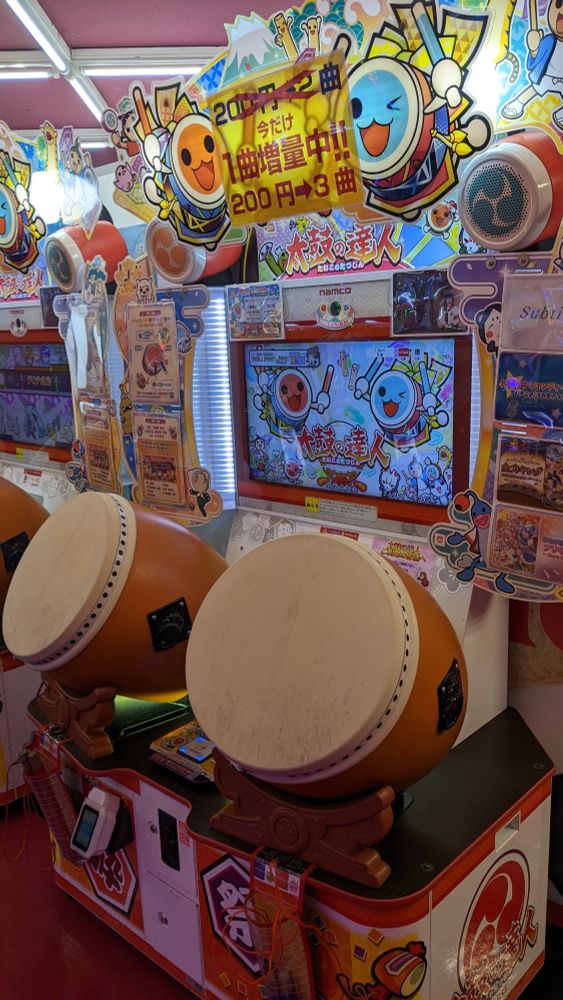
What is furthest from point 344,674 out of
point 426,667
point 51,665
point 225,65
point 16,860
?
point 16,860

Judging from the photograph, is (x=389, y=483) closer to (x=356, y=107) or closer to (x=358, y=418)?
(x=358, y=418)

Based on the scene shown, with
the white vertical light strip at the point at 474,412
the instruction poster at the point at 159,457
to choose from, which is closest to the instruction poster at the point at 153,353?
the instruction poster at the point at 159,457

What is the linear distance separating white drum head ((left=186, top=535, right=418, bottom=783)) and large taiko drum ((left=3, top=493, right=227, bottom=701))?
364 mm

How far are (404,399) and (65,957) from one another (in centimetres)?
179

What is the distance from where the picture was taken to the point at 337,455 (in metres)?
2.33

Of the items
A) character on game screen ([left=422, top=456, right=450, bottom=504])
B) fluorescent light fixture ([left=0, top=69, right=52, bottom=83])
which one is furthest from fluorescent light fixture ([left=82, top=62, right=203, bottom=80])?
character on game screen ([left=422, top=456, right=450, bottom=504])

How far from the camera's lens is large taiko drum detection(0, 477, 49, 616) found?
9.77 ft

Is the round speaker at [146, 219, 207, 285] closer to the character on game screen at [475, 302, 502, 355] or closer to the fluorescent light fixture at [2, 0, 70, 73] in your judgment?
the character on game screen at [475, 302, 502, 355]

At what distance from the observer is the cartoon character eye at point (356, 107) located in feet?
6.29

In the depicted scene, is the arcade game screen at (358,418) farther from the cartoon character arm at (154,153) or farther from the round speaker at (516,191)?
the cartoon character arm at (154,153)

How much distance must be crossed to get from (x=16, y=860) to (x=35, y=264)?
2467mm

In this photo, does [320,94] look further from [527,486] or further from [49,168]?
[49,168]

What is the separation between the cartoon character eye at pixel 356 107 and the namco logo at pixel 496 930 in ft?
5.54

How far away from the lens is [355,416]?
2262 millimetres
